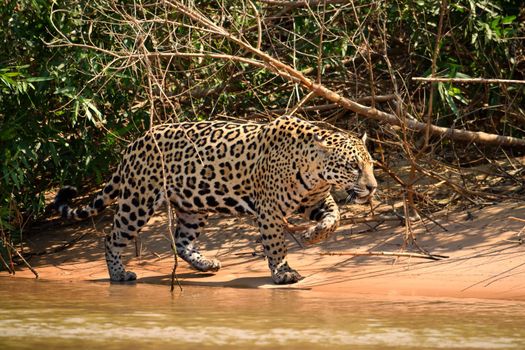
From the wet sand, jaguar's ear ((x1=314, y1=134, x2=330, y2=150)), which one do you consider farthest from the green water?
jaguar's ear ((x1=314, y1=134, x2=330, y2=150))

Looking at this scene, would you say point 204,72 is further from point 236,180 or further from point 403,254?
point 403,254

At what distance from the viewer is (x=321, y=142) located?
9031 mm

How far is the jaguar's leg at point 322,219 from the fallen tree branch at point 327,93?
0.79 m

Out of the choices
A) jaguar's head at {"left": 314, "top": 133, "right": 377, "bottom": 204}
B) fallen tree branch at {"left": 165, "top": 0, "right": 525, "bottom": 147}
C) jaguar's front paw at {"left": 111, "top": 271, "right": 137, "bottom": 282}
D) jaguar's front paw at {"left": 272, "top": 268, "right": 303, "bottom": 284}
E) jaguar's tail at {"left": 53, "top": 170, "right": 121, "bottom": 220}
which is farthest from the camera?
jaguar's tail at {"left": 53, "top": 170, "right": 121, "bottom": 220}

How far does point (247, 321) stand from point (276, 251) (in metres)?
1.97

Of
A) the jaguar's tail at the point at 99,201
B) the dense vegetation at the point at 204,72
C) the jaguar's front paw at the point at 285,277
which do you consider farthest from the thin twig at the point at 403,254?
the jaguar's tail at the point at 99,201

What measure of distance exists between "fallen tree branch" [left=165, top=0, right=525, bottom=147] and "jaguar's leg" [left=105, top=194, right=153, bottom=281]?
5.40ft

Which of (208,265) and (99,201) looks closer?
(208,265)

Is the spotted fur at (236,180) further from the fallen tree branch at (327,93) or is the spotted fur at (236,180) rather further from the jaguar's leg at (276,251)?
the fallen tree branch at (327,93)

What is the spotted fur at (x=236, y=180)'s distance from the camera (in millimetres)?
9031

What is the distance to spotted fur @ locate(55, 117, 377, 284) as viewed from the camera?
903 centimetres

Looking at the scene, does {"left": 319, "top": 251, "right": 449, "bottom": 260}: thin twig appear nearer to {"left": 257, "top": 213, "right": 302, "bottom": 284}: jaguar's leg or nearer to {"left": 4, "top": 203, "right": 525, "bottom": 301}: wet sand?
{"left": 4, "top": 203, "right": 525, "bottom": 301}: wet sand

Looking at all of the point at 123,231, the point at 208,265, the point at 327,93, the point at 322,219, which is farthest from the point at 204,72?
the point at 322,219

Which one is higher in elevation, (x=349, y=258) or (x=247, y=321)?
(x=349, y=258)
